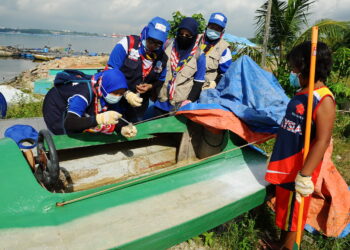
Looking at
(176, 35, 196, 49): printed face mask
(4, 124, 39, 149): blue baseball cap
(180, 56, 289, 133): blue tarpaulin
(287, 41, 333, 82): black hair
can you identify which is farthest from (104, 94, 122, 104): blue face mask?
(287, 41, 333, 82): black hair

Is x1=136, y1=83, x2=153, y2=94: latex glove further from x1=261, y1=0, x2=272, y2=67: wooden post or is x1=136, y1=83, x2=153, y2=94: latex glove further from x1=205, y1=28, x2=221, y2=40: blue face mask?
x1=261, y1=0, x2=272, y2=67: wooden post

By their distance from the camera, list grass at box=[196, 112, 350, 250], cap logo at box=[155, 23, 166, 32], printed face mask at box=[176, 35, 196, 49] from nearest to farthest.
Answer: grass at box=[196, 112, 350, 250] → cap logo at box=[155, 23, 166, 32] → printed face mask at box=[176, 35, 196, 49]

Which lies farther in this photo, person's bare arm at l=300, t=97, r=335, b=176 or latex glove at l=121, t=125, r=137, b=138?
latex glove at l=121, t=125, r=137, b=138

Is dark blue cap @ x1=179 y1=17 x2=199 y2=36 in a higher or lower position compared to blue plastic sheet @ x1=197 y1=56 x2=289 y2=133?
higher

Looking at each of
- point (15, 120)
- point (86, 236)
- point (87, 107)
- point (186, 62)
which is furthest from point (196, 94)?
point (15, 120)

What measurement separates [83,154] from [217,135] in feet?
4.87

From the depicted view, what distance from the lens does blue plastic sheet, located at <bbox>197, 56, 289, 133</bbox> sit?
2.67m

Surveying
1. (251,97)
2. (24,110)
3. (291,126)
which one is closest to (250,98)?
(251,97)

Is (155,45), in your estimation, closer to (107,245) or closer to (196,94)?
(196,94)

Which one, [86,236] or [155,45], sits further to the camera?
[155,45]

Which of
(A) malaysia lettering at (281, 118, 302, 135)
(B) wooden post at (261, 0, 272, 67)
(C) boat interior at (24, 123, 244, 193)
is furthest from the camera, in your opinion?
(B) wooden post at (261, 0, 272, 67)

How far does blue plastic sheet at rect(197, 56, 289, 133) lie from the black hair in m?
0.81

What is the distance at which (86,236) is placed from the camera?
1673 mm

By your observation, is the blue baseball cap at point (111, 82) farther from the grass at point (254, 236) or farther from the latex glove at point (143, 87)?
the grass at point (254, 236)
